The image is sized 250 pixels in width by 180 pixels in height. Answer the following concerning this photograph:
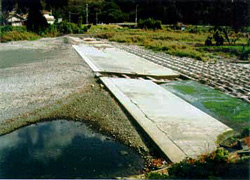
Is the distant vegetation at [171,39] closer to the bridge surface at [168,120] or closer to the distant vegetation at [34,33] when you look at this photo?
the distant vegetation at [34,33]

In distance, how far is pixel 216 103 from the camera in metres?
8.05

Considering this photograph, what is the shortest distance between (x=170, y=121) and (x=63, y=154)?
2365 mm

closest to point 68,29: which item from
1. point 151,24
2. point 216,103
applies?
point 151,24

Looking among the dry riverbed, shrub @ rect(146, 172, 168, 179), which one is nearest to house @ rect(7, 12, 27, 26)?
the dry riverbed

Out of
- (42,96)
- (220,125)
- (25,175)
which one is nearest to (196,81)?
(220,125)

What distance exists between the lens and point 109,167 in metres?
4.43

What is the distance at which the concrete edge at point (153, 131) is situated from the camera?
4480mm

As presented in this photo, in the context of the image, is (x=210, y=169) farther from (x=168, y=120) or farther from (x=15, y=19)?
(x=15, y=19)

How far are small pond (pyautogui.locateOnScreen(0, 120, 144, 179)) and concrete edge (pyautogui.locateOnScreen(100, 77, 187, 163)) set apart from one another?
0.46 meters

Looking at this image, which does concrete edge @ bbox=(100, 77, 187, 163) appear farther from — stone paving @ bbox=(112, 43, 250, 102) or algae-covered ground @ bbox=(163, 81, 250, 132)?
stone paving @ bbox=(112, 43, 250, 102)

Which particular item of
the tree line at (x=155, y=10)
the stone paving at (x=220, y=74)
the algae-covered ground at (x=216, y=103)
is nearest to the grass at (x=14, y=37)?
the tree line at (x=155, y=10)

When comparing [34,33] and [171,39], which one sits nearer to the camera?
[171,39]

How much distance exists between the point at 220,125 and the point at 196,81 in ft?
16.4

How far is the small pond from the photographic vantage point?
4270 mm
